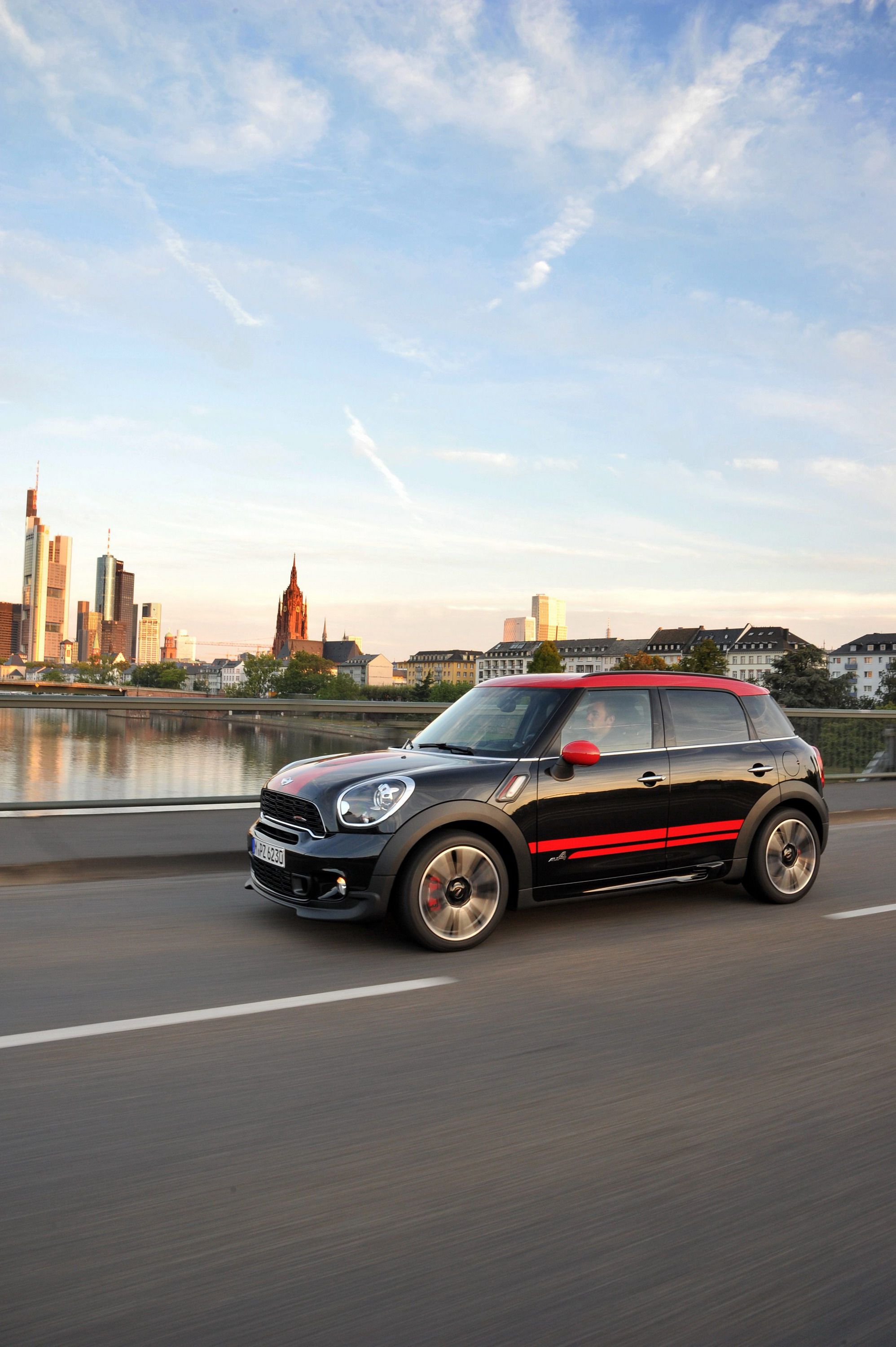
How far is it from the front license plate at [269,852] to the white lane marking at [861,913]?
3.48m

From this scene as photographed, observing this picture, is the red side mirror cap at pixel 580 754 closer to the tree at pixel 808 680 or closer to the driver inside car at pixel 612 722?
the driver inside car at pixel 612 722

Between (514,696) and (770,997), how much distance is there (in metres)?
2.54

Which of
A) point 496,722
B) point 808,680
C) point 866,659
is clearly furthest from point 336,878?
point 866,659

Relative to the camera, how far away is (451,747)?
6594 mm

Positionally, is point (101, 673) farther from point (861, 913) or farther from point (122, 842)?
point (861, 913)

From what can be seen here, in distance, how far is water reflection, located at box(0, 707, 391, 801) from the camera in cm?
909

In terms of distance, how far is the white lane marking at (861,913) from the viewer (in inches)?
265

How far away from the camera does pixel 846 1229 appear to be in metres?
2.71

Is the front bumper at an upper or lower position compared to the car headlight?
lower

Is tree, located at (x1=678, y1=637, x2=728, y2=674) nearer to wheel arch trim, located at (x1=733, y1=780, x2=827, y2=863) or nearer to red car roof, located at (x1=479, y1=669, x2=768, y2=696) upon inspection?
wheel arch trim, located at (x1=733, y1=780, x2=827, y2=863)

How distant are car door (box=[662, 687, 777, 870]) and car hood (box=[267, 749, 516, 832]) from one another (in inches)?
50.1

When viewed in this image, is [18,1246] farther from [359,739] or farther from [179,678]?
[179,678]

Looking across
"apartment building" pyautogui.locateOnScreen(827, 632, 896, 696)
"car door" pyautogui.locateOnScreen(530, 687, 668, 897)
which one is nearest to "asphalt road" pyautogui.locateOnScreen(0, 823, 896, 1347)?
"car door" pyautogui.locateOnScreen(530, 687, 668, 897)

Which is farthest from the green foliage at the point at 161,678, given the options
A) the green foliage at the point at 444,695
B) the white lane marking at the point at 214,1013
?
the white lane marking at the point at 214,1013
